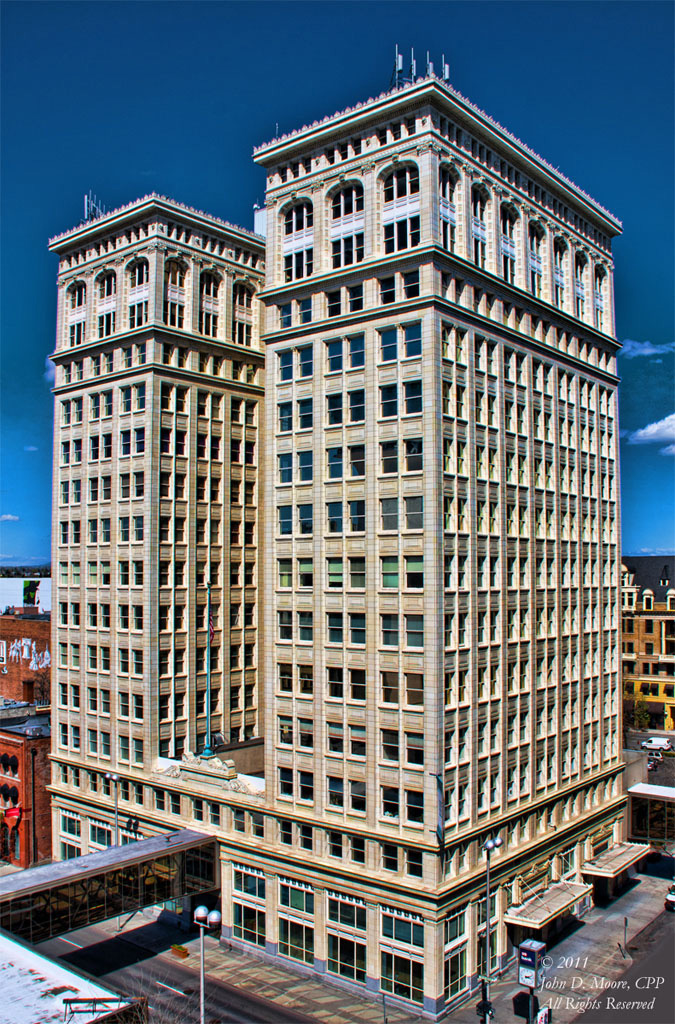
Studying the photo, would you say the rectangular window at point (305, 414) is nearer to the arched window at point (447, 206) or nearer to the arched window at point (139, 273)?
the arched window at point (447, 206)

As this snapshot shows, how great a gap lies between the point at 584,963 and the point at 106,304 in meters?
61.6

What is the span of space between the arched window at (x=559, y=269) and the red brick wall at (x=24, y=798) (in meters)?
58.1

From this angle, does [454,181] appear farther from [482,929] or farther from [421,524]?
[482,929]

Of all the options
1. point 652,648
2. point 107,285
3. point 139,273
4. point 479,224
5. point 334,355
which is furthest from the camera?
point 652,648

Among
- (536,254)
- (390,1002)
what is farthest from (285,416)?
(390,1002)

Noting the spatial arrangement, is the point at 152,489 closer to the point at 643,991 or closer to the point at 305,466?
the point at 305,466

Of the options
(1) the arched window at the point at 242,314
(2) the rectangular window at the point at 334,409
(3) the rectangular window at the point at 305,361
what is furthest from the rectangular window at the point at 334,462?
(1) the arched window at the point at 242,314

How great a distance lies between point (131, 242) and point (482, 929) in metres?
58.0

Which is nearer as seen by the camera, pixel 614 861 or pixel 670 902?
pixel 670 902

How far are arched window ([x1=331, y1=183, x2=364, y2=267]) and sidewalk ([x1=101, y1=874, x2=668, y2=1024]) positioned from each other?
4481 centimetres

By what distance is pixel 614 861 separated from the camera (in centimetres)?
6306

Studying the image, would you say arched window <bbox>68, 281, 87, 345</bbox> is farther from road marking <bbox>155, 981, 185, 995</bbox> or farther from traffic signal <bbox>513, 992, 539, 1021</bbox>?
traffic signal <bbox>513, 992, 539, 1021</bbox>

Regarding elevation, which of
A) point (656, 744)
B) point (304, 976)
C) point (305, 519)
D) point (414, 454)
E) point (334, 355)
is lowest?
point (304, 976)

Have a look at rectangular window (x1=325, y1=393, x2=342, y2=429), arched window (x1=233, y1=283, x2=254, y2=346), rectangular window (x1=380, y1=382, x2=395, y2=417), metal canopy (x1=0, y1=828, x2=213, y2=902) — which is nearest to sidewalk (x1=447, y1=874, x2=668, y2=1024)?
metal canopy (x1=0, y1=828, x2=213, y2=902)
